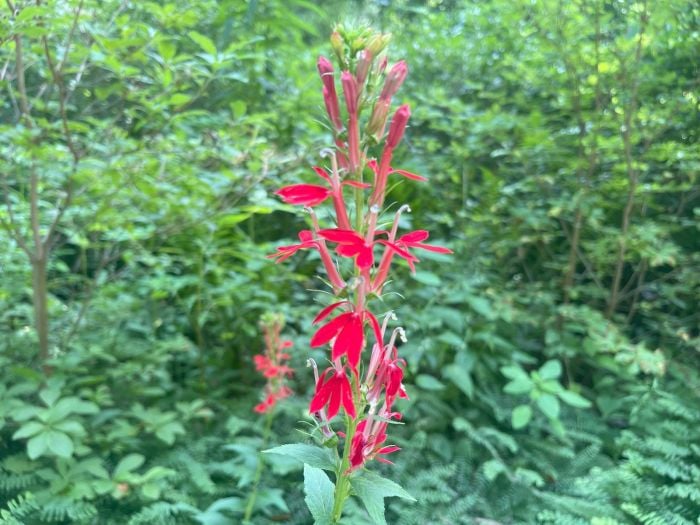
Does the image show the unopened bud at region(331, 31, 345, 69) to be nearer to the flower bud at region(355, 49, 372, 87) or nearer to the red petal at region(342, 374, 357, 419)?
the flower bud at region(355, 49, 372, 87)

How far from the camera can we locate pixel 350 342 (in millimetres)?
900

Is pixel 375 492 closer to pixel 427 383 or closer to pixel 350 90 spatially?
pixel 350 90

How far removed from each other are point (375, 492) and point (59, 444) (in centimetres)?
115

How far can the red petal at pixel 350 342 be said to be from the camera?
2.94 ft

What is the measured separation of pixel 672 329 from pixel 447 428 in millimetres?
1374

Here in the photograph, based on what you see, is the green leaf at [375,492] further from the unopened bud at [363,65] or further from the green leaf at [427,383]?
the green leaf at [427,383]

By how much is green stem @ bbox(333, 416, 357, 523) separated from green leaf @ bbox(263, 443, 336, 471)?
0.02m

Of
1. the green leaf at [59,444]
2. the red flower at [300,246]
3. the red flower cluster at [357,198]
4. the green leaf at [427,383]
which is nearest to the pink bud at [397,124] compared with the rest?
the red flower cluster at [357,198]

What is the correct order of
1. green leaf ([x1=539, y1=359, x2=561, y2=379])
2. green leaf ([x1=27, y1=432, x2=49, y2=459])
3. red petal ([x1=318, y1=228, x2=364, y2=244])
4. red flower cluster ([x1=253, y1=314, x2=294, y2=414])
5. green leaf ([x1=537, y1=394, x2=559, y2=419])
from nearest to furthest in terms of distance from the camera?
red petal ([x1=318, y1=228, x2=364, y2=244])
green leaf ([x1=27, y1=432, x2=49, y2=459])
red flower cluster ([x1=253, y1=314, x2=294, y2=414])
green leaf ([x1=537, y1=394, x2=559, y2=419])
green leaf ([x1=539, y1=359, x2=561, y2=379])

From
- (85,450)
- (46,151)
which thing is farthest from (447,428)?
(46,151)

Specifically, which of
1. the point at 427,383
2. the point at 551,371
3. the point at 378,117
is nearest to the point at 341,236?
the point at 378,117

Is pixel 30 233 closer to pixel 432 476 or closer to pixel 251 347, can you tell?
pixel 251 347

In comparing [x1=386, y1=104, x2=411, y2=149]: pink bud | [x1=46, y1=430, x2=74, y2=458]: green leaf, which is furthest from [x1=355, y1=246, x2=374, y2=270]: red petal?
[x1=46, y1=430, x2=74, y2=458]: green leaf

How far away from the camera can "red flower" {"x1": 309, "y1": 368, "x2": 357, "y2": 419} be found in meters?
0.95
